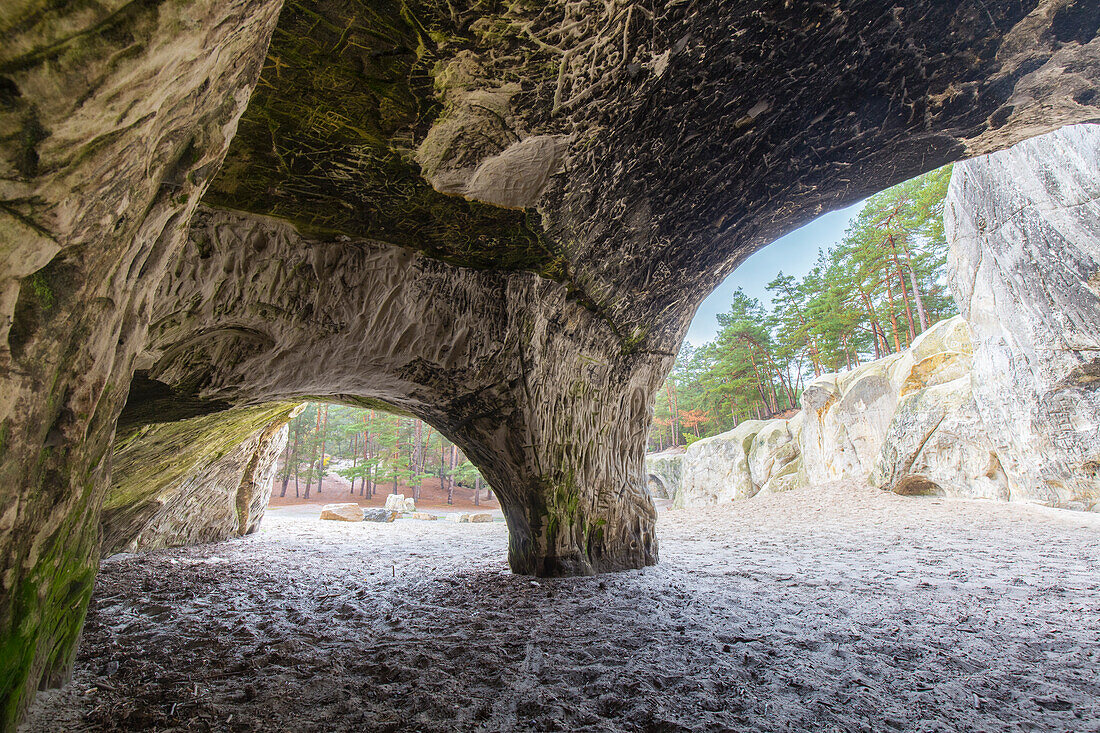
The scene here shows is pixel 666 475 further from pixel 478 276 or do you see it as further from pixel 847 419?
pixel 478 276

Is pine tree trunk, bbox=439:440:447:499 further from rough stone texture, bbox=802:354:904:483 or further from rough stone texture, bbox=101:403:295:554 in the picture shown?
rough stone texture, bbox=802:354:904:483

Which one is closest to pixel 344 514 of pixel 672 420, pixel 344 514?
pixel 344 514

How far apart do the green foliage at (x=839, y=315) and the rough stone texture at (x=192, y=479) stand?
76.2ft

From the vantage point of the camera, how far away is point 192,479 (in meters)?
6.89

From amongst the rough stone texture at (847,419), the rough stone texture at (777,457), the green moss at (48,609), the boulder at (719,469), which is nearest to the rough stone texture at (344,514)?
the boulder at (719,469)

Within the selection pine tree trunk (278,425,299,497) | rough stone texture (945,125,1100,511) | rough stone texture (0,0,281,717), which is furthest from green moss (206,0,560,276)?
pine tree trunk (278,425,299,497)

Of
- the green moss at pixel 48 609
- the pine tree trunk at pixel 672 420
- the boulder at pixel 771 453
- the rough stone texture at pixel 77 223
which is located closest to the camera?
the rough stone texture at pixel 77 223

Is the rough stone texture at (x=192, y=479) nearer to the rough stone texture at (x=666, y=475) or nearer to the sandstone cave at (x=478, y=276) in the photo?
the sandstone cave at (x=478, y=276)

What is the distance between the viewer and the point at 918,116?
325 cm

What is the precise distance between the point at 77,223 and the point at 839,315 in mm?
26423

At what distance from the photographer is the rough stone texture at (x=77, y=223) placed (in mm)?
1005

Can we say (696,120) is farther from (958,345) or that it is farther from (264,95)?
(958,345)

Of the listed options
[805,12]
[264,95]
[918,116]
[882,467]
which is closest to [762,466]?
[882,467]

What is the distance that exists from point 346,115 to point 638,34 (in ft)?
5.68
